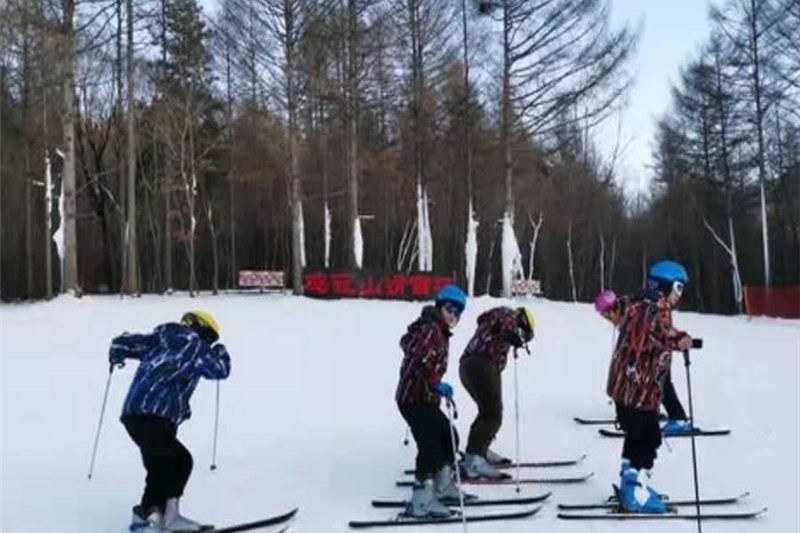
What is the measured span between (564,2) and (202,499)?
25208mm

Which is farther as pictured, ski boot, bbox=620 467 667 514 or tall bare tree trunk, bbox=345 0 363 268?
tall bare tree trunk, bbox=345 0 363 268

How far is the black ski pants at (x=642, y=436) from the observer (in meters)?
6.71

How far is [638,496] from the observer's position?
669 cm

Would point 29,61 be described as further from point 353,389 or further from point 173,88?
point 353,389

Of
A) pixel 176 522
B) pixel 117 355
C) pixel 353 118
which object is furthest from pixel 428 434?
pixel 353 118

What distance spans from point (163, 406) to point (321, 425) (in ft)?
14.2

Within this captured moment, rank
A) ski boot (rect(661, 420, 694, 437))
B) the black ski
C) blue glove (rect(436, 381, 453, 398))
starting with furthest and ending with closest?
ski boot (rect(661, 420, 694, 437)), blue glove (rect(436, 381, 453, 398)), the black ski

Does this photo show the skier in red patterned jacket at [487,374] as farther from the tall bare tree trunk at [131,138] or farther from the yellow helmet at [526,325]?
the tall bare tree trunk at [131,138]

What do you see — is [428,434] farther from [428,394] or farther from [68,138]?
[68,138]

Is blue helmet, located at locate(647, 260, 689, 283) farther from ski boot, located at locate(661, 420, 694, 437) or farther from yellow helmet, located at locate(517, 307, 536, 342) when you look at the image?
ski boot, located at locate(661, 420, 694, 437)

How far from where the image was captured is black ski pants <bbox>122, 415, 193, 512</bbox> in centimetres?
616

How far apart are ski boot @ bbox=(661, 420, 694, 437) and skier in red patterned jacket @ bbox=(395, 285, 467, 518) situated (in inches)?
141

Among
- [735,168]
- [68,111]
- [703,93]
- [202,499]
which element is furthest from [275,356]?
[735,168]

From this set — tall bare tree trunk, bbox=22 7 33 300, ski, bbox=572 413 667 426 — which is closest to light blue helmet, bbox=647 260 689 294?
ski, bbox=572 413 667 426
